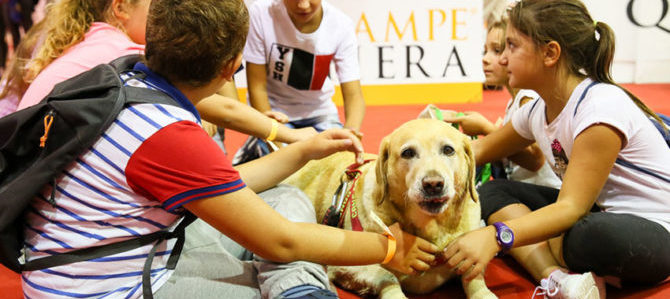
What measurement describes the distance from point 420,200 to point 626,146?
78cm

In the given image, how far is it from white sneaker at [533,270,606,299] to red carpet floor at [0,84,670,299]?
0.11 m

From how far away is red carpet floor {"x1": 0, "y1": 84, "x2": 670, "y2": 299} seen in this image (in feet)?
7.08

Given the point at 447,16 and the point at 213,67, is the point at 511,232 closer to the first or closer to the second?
the point at 213,67

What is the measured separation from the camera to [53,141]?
1285 millimetres

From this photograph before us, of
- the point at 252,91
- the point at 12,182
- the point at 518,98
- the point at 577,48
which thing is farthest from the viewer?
the point at 252,91

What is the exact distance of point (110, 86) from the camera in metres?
1.31

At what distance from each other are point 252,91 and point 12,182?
2006 millimetres

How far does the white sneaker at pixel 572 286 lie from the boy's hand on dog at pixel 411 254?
415mm

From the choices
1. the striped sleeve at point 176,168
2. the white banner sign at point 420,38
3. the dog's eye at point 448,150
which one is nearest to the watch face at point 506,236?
the dog's eye at point 448,150

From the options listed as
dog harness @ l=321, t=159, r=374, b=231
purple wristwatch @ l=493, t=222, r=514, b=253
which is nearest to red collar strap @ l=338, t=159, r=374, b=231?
dog harness @ l=321, t=159, r=374, b=231

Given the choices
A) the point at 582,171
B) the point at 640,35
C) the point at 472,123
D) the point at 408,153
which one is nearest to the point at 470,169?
the point at 408,153

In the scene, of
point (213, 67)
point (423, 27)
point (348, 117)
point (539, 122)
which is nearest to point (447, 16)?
point (423, 27)

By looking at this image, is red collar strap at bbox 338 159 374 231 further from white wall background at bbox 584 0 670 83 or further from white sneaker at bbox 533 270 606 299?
white wall background at bbox 584 0 670 83

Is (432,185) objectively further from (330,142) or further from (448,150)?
(330,142)
